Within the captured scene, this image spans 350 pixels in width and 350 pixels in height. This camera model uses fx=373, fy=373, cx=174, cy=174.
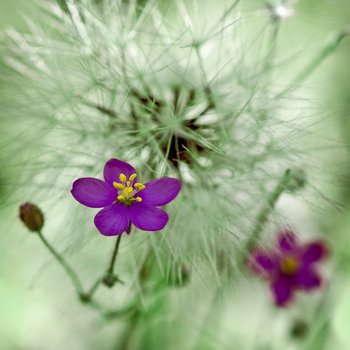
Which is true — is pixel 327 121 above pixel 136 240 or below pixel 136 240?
above

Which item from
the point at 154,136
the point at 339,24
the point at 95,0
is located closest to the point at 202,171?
the point at 154,136

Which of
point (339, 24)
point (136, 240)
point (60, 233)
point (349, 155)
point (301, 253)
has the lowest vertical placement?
point (60, 233)

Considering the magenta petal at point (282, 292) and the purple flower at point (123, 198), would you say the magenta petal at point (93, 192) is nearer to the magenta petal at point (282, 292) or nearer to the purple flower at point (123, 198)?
the purple flower at point (123, 198)

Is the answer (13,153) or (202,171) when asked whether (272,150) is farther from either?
(13,153)

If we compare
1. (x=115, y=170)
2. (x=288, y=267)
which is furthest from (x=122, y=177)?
(x=288, y=267)

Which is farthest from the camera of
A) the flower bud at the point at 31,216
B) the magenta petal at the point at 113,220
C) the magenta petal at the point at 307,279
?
the magenta petal at the point at 307,279

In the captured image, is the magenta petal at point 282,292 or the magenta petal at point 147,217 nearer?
the magenta petal at point 147,217

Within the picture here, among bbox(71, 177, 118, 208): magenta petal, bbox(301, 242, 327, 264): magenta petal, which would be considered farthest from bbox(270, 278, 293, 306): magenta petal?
bbox(71, 177, 118, 208): magenta petal

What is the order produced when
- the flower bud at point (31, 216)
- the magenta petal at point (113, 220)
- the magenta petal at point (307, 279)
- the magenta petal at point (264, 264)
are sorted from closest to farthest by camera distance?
the magenta petal at point (113, 220) → the flower bud at point (31, 216) → the magenta petal at point (264, 264) → the magenta petal at point (307, 279)

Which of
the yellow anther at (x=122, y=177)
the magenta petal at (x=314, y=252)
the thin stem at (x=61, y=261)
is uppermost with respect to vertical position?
the magenta petal at (x=314, y=252)

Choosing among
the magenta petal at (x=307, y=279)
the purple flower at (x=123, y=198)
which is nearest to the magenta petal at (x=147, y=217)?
the purple flower at (x=123, y=198)
